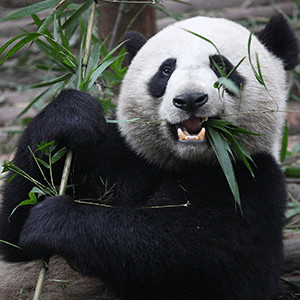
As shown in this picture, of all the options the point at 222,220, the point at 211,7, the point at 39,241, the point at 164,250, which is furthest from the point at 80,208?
the point at 211,7

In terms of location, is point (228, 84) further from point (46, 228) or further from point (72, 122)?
point (46, 228)

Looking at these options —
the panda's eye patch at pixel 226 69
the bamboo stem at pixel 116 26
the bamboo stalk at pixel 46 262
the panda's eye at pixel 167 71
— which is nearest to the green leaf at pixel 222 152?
the panda's eye patch at pixel 226 69

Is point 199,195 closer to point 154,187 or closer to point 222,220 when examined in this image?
point 222,220

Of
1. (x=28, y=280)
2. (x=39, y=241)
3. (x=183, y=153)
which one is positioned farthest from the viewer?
(x=28, y=280)

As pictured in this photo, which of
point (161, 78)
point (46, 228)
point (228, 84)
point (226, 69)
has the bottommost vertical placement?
point (46, 228)

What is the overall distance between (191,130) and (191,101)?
11.1 inches

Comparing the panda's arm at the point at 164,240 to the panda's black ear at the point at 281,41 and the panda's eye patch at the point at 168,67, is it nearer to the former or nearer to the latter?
the panda's eye patch at the point at 168,67

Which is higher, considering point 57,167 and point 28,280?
point 57,167

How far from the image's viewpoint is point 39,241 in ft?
10.2

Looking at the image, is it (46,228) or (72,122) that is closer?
(46,228)

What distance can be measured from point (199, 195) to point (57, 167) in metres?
0.98

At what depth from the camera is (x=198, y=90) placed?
3.09 metres

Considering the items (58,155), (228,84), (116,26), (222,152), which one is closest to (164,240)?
(222,152)

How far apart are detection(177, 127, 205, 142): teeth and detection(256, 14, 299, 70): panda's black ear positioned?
1.03 meters
